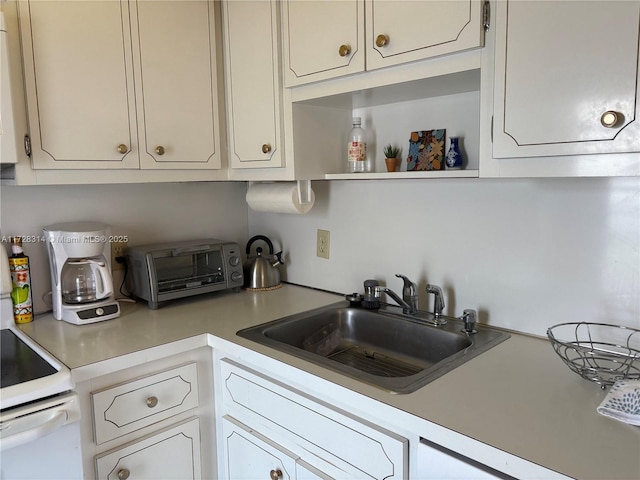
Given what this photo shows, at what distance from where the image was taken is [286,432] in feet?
4.29

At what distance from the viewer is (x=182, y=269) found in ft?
6.19

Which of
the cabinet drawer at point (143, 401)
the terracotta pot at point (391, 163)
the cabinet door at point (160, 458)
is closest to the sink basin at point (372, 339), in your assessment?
the cabinet drawer at point (143, 401)

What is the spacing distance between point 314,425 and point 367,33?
109cm

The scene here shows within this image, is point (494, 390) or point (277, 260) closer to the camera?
point (494, 390)

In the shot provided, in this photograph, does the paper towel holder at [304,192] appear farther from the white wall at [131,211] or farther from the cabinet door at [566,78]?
the cabinet door at [566,78]

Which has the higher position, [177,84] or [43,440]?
[177,84]

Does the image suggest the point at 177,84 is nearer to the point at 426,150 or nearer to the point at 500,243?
the point at 426,150

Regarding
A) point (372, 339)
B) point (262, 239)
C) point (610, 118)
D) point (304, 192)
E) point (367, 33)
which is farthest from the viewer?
point (262, 239)

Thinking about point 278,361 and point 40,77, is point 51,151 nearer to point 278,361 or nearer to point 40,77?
point 40,77

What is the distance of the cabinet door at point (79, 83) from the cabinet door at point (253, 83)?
375 millimetres

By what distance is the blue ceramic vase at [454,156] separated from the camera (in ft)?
4.88

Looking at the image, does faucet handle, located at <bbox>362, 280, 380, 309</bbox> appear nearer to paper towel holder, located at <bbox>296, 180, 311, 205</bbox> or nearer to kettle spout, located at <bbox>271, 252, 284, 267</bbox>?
paper towel holder, located at <bbox>296, 180, 311, 205</bbox>

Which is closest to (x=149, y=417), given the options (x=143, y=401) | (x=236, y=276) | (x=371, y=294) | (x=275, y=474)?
(x=143, y=401)

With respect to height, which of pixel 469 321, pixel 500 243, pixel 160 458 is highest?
pixel 500 243
